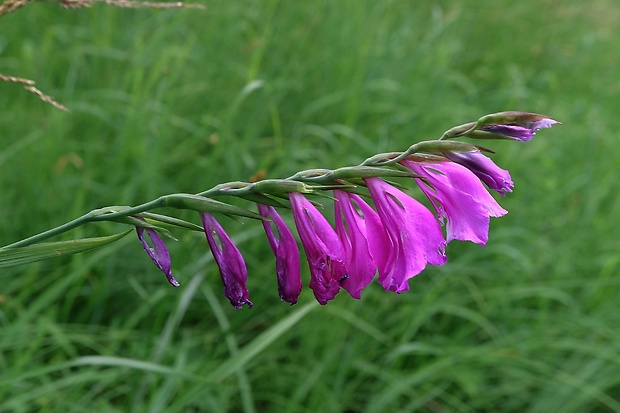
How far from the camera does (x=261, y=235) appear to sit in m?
2.53

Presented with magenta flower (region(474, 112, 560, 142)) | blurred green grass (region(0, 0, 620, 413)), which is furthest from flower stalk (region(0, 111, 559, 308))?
blurred green grass (region(0, 0, 620, 413))

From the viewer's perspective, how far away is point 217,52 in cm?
348

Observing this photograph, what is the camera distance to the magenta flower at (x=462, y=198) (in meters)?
0.97

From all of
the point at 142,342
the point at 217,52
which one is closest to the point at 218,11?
the point at 217,52

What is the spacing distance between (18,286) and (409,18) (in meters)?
2.88

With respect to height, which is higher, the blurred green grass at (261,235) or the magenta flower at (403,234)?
the magenta flower at (403,234)

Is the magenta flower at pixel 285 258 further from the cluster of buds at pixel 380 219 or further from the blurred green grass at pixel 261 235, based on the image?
the blurred green grass at pixel 261 235

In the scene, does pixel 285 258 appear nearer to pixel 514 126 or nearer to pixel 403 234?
pixel 403 234

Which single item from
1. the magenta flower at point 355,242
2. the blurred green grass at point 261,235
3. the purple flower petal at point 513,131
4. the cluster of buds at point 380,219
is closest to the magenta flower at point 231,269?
the cluster of buds at point 380,219

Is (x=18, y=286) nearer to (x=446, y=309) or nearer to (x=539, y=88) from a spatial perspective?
(x=446, y=309)

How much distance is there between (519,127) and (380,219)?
0.21 m

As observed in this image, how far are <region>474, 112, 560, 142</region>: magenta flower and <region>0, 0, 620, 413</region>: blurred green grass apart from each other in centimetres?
83

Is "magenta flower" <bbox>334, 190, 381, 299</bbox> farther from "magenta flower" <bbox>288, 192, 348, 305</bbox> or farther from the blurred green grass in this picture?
the blurred green grass

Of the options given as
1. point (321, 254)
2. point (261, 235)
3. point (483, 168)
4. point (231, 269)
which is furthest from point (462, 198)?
point (261, 235)
